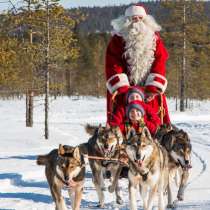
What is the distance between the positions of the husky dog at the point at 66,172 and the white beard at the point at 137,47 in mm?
1591

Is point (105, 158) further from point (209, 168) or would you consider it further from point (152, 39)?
point (209, 168)

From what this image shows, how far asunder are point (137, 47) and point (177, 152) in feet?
4.78

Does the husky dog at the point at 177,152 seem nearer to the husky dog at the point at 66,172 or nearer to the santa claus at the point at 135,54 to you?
the santa claus at the point at 135,54

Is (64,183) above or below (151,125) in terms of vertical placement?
below

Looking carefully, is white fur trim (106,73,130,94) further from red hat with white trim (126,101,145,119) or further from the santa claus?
red hat with white trim (126,101,145,119)

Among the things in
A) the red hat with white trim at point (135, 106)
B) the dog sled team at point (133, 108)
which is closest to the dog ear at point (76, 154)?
the dog sled team at point (133, 108)

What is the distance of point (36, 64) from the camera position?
22312 millimetres

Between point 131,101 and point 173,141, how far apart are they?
2.66ft

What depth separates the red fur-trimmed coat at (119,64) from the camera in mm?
6570

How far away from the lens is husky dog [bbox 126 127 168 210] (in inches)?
220

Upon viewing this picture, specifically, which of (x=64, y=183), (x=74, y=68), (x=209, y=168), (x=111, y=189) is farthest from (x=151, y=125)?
(x=74, y=68)

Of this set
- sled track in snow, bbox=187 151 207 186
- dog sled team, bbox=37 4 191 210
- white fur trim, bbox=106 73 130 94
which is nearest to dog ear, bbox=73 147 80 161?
dog sled team, bbox=37 4 191 210

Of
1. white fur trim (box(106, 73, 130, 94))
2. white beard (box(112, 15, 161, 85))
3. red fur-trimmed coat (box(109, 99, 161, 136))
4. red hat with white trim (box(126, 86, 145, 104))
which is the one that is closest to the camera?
red hat with white trim (box(126, 86, 145, 104))

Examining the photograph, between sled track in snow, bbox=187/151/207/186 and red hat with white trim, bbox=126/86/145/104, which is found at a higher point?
red hat with white trim, bbox=126/86/145/104
